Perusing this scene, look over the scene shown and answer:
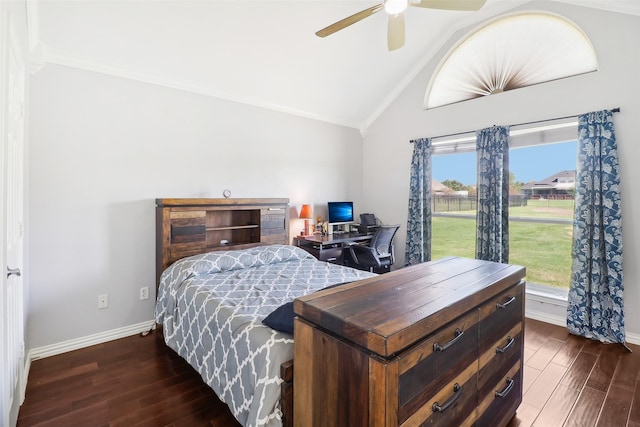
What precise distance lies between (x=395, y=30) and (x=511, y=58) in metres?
1.92

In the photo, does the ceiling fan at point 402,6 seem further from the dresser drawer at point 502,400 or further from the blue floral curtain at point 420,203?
the dresser drawer at point 502,400

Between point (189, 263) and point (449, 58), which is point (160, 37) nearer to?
point (189, 263)

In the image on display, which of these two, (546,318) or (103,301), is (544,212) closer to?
(546,318)

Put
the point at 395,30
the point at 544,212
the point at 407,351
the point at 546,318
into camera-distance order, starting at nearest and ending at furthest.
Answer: the point at 407,351, the point at 395,30, the point at 546,318, the point at 544,212

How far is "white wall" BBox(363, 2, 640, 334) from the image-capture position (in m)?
2.79

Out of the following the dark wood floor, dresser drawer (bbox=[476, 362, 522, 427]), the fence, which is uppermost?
the fence

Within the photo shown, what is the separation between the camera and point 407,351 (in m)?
1.01

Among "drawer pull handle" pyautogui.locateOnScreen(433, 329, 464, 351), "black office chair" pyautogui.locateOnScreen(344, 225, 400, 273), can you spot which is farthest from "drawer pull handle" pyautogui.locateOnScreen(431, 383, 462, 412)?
"black office chair" pyautogui.locateOnScreen(344, 225, 400, 273)

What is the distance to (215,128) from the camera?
3.48 meters

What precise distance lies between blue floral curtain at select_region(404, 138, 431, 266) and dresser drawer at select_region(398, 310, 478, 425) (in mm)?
3026

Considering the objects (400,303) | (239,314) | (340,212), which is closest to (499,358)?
(400,303)

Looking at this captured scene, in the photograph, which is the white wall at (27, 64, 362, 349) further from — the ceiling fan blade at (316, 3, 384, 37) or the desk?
the ceiling fan blade at (316, 3, 384, 37)

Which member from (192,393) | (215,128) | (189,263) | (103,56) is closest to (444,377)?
(192,393)

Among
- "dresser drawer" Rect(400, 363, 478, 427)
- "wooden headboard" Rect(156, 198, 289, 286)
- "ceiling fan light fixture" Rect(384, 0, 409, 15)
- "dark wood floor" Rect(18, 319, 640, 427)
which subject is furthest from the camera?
"wooden headboard" Rect(156, 198, 289, 286)
